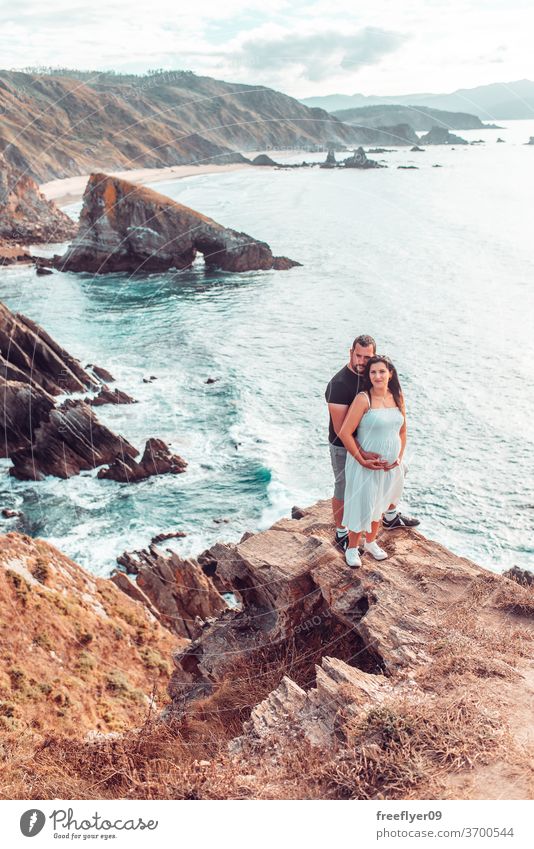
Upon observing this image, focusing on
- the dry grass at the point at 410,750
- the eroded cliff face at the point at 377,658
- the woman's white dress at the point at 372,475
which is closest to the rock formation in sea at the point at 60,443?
the eroded cliff face at the point at 377,658

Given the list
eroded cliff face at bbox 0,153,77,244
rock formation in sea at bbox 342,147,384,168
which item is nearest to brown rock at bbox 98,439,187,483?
eroded cliff face at bbox 0,153,77,244

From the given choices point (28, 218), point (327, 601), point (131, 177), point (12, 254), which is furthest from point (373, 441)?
point (28, 218)

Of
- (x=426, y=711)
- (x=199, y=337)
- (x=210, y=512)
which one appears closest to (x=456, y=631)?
(x=426, y=711)

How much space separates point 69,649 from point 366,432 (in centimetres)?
654

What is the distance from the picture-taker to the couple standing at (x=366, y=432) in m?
6.65

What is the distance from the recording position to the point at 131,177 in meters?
65.1

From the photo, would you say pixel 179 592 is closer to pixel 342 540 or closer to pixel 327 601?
pixel 342 540

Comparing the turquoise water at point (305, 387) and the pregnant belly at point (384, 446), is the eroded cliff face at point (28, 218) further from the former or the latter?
the pregnant belly at point (384, 446)

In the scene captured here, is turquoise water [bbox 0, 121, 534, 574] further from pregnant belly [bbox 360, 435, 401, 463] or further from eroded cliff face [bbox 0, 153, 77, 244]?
eroded cliff face [bbox 0, 153, 77, 244]

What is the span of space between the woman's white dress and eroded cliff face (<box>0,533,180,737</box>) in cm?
387

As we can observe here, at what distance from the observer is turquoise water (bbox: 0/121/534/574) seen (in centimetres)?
1983
